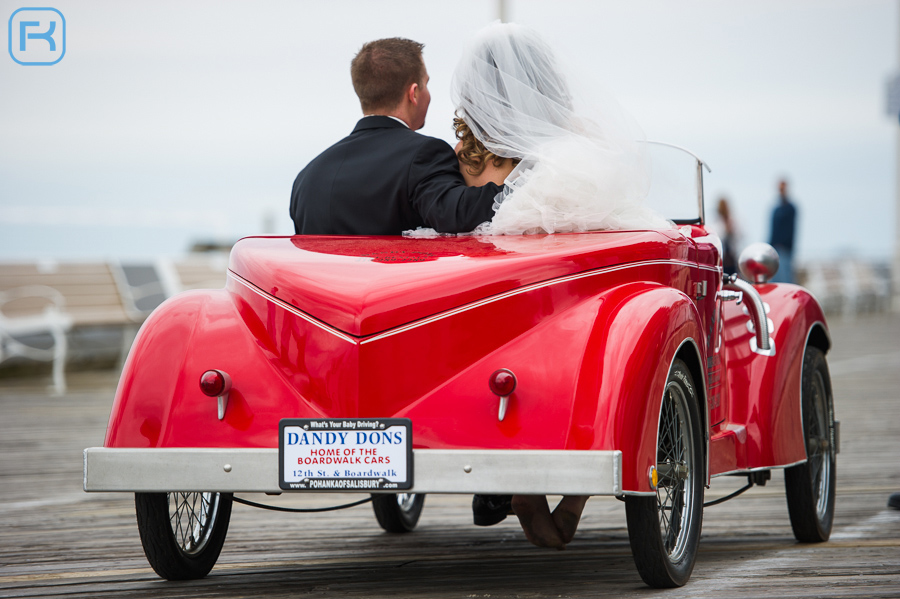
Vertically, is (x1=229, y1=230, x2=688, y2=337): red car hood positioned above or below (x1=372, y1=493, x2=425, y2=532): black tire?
above

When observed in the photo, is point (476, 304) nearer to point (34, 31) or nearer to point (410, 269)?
point (410, 269)

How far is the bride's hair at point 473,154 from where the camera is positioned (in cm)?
400

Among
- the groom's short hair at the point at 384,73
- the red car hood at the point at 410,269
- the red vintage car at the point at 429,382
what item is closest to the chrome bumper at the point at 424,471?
the red vintage car at the point at 429,382

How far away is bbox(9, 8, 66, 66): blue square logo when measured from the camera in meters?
7.26

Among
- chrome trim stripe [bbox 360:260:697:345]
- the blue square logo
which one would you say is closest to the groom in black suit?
chrome trim stripe [bbox 360:260:697:345]

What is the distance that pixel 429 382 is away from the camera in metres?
3.21

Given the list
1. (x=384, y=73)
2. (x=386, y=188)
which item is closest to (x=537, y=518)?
(x=386, y=188)

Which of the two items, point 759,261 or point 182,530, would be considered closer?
point 182,530

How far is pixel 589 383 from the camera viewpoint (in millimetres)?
3131

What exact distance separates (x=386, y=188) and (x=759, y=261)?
200 centimetres

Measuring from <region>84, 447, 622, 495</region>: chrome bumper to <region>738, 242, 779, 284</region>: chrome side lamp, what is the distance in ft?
7.69

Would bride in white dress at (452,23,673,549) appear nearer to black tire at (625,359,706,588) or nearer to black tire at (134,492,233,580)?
black tire at (625,359,706,588)

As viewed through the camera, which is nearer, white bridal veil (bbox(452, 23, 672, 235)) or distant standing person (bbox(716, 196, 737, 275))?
white bridal veil (bbox(452, 23, 672, 235))

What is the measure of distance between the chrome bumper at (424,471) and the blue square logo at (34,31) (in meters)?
4.64
